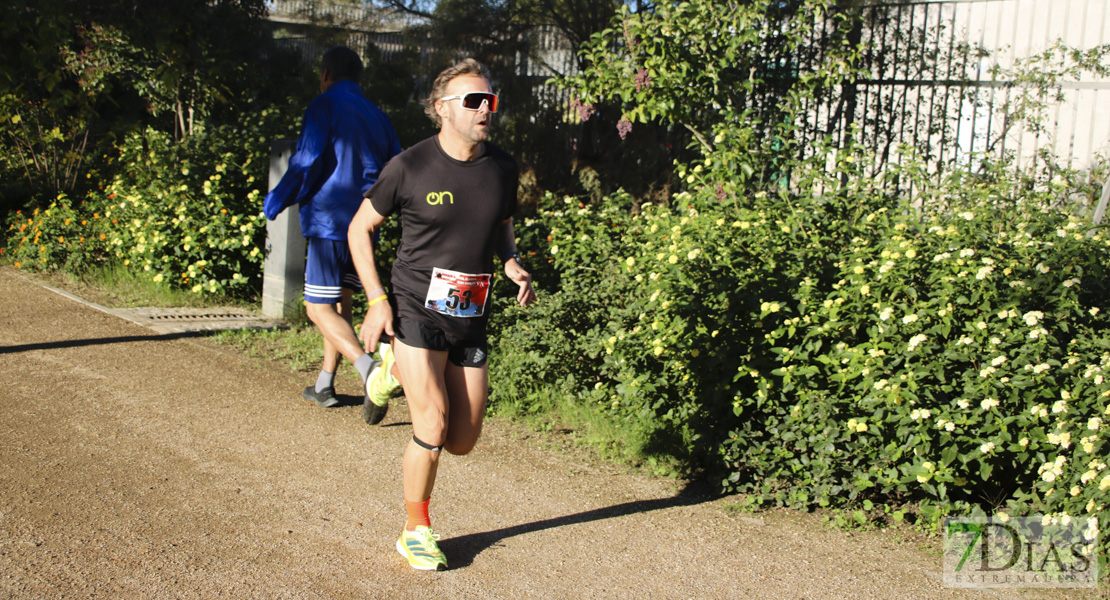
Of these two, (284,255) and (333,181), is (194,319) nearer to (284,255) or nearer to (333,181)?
(284,255)

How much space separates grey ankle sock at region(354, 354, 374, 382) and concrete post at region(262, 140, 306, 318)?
108 inches

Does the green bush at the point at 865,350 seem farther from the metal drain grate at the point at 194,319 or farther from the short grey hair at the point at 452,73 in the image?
the metal drain grate at the point at 194,319

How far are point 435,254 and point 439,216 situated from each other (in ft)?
0.45

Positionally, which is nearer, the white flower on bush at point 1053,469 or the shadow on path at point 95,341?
the white flower on bush at point 1053,469

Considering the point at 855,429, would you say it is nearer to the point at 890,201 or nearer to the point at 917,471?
the point at 917,471

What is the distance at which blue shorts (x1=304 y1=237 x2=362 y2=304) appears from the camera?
496 centimetres

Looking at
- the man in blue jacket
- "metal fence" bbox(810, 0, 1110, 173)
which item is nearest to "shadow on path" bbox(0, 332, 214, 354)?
the man in blue jacket

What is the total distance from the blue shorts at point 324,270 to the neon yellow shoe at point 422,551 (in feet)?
6.15

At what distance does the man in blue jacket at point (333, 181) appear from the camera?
488cm

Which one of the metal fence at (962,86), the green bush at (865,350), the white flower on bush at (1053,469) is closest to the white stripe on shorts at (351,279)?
the green bush at (865,350)

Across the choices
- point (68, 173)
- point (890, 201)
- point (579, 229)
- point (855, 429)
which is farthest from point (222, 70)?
point (855, 429)

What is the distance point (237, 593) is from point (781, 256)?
2679 mm

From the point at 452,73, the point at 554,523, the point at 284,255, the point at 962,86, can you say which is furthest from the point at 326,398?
the point at 962,86

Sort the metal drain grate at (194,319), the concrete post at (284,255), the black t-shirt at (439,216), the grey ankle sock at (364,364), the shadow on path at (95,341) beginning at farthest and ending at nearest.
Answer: the concrete post at (284,255), the metal drain grate at (194,319), the shadow on path at (95,341), the grey ankle sock at (364,364), the black t-shirt at (439,216)
